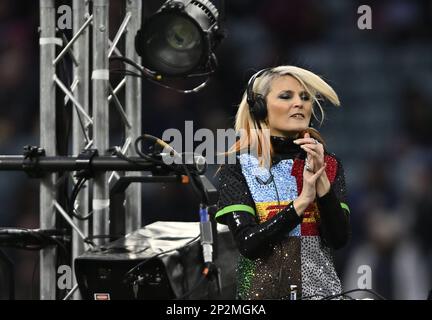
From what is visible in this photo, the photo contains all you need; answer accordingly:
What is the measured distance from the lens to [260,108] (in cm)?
261

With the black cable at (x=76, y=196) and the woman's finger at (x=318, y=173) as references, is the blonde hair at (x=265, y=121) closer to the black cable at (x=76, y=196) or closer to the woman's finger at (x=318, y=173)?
the woman's finger at (x=318, y=173)

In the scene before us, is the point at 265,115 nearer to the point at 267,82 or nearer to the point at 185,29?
the point at 267,82

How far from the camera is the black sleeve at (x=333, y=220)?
8.13ft

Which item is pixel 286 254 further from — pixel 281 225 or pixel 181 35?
pixel 181 35

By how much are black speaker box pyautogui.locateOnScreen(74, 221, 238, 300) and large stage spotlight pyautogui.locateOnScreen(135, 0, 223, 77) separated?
1.78 feet

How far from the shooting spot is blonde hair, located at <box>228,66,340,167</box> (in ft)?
8.55

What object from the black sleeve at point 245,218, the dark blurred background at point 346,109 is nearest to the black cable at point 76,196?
the black sleeve at point 245,218

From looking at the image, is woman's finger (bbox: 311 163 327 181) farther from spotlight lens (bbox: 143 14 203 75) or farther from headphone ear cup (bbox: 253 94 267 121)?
spotlight lens (bbox: 143 14 203 75)

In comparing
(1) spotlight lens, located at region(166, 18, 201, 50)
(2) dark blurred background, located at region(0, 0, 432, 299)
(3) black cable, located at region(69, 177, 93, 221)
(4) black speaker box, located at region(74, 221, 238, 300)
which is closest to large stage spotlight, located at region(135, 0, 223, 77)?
(1) spotlight lens, located at region(166, 18, 201, 50)

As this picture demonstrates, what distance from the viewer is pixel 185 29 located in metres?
2.97

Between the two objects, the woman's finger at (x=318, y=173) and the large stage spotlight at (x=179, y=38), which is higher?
the large stage spotlight at (x=179, y=38)

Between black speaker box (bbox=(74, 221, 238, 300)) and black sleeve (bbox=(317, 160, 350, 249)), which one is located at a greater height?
black sleeve (bbox=(317, 160, 350, 249))

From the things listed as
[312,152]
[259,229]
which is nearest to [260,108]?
[312,152]
